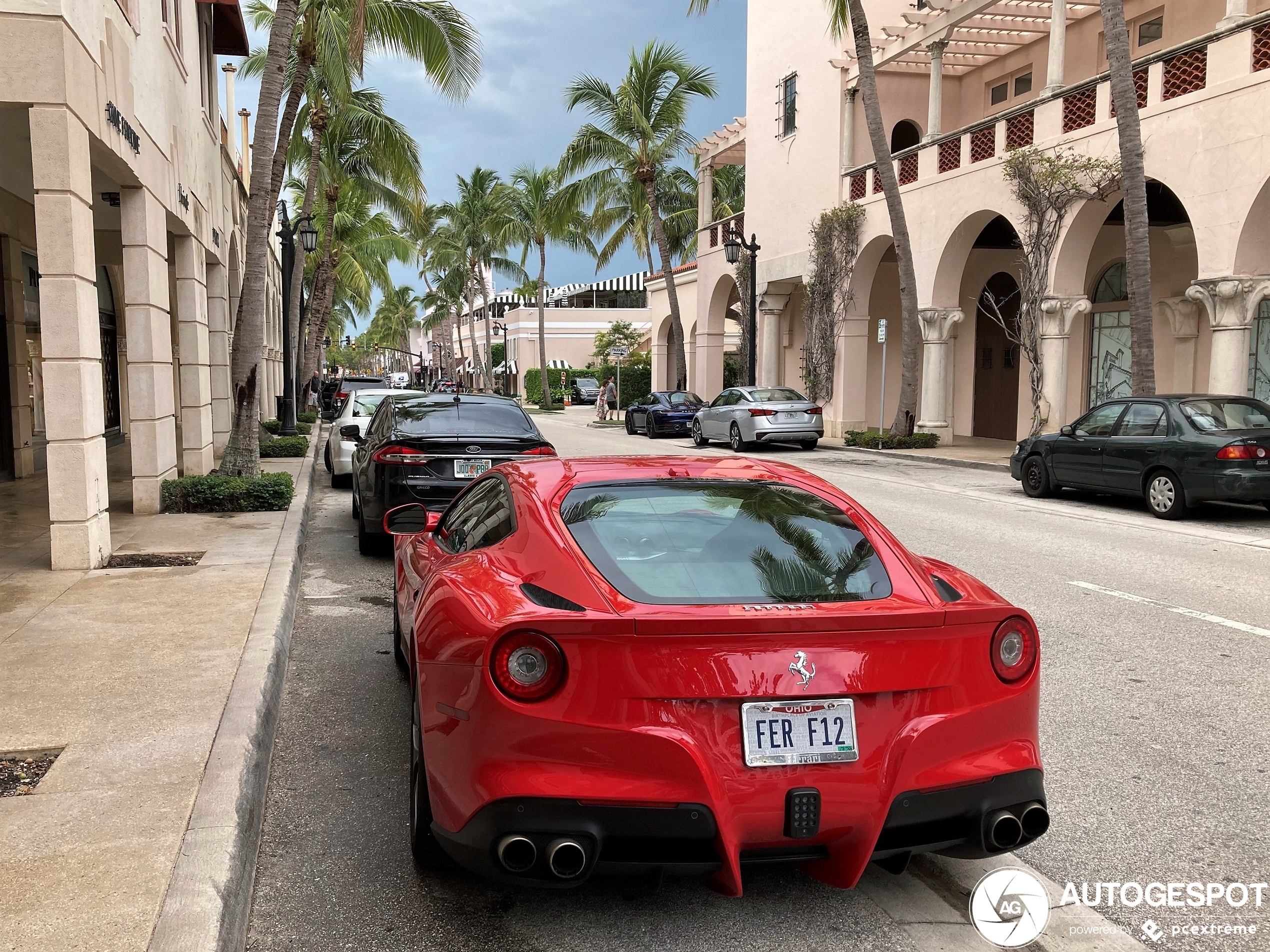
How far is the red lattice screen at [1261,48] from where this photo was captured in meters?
15.8

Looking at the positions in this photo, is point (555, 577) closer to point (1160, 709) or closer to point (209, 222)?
point (1160, 709)

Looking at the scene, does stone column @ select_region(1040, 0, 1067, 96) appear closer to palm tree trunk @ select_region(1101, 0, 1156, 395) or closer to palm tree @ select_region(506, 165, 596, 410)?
palm tree trunk @ select_region(1101, 0, 1156, 395)

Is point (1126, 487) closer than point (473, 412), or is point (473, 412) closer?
point (473, 412)

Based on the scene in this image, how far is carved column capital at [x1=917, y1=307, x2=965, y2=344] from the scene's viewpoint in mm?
24766

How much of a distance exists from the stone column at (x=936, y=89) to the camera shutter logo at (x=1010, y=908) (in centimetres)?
2377

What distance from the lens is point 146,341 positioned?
1184cm

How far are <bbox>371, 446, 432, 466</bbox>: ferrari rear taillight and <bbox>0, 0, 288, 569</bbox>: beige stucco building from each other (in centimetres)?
235

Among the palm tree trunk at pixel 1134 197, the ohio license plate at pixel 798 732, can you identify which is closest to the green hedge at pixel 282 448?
the palm tree trunk at pixel 1134 197

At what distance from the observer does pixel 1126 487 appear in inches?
530

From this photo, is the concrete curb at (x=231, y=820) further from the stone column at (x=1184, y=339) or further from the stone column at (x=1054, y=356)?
the stone column at (x=1184, y=339)

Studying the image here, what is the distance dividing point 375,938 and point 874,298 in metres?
31.3

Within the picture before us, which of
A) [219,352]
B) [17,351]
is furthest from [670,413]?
[17,351]

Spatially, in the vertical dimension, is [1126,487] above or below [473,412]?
below

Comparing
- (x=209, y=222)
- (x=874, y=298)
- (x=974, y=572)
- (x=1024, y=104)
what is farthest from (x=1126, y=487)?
(x=874, y=298)
